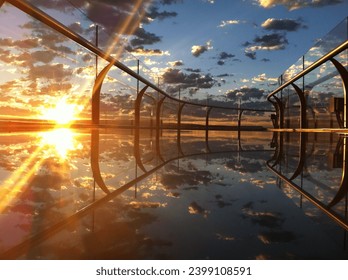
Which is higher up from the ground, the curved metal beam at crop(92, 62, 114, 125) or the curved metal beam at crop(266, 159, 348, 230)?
the curved metal beam at crop(92, 62, 114, 125)

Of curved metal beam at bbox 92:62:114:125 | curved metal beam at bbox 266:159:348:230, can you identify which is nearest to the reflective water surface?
curved metal beam at bbox 266:159:348:230

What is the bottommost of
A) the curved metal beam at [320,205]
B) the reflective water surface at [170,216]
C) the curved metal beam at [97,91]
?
the reflective water surface at [170,216]

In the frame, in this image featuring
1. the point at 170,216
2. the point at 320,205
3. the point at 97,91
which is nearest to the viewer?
the point at 170,216

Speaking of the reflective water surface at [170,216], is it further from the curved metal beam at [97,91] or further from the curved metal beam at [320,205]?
the curved metal beam at [97,91]

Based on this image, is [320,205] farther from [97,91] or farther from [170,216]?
[97,91]

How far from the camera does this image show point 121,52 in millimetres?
8461

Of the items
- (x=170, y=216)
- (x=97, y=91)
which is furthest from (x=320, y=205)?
(x=97, y=91)

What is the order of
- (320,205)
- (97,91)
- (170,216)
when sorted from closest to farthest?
(170,216) < (320,205) < (97,91)

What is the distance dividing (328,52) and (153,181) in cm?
418

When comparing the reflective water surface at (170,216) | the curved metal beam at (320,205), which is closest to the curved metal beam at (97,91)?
the reflective water surface at (170,216)

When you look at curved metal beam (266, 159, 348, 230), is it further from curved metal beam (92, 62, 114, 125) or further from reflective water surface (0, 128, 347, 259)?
curved metal beam (92, 62, 114, 125)

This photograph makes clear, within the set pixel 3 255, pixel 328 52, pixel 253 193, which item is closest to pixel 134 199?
pixel 253 193

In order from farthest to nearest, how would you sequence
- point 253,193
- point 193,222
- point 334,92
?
point 334,92
point 253,193
point 193,222

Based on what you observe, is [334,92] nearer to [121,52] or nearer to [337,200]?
[121,52]
